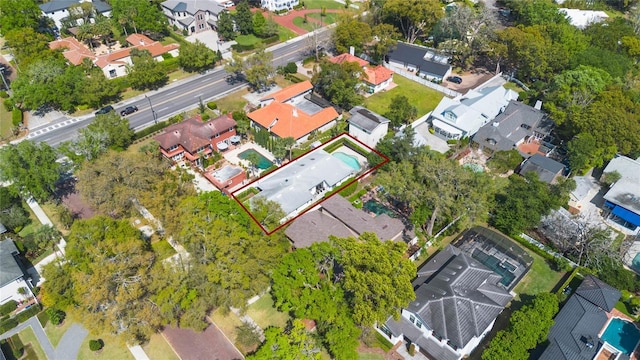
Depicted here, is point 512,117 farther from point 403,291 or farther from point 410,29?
point 403,291

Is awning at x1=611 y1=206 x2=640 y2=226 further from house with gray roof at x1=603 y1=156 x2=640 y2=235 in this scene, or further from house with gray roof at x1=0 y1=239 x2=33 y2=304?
house with gray roof at x1=0 y1=239 x2=33 y2=304

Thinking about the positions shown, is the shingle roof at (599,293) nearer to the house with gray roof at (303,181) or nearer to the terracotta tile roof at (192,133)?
the house with gray roof at (303,181)

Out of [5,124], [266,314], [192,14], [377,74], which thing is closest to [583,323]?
[266,314]

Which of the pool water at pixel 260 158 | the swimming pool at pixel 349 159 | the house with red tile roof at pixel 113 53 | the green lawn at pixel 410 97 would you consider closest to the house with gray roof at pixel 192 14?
the house with red tile roof at pixel 113 53

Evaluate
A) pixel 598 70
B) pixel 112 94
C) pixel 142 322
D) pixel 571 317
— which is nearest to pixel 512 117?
pixel 598 70

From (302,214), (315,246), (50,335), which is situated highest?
(315,246)

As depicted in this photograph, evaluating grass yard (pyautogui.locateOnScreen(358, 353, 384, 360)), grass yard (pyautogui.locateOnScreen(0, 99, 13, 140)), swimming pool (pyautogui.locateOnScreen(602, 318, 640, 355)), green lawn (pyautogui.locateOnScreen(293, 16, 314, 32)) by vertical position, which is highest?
green lawn (pyautogui.locateOnScreen(293, 16, 314, 32))

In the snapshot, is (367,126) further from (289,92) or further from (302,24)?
(302,24)

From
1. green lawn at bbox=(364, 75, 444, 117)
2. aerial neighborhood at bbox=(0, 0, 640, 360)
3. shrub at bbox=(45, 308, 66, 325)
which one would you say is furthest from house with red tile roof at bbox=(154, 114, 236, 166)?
green lawn at bbox=(364, 75, 444, 117)
